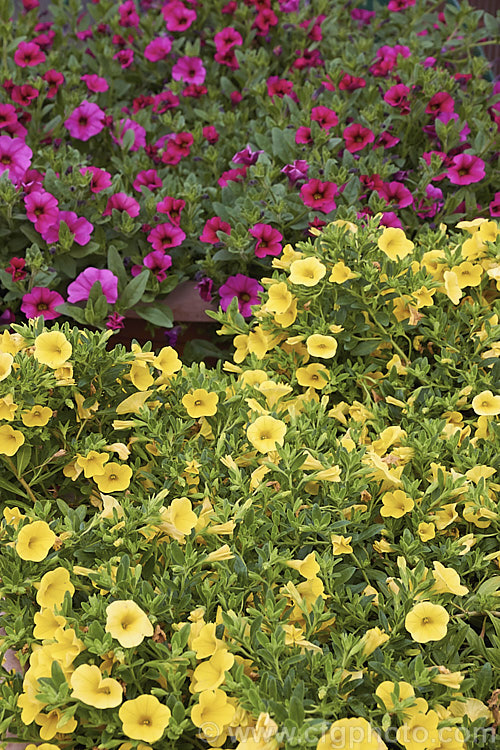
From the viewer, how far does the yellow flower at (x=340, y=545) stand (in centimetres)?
110

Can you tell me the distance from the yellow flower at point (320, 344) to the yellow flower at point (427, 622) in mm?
570

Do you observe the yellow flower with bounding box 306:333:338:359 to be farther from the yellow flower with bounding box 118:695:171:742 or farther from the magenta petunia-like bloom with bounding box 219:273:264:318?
the yellow flower with bounding box 118:695:171:742

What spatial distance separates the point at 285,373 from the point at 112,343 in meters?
0.66

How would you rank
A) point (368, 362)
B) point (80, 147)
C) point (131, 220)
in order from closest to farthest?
point (368, 362)
point (131, 220)
point (80, 147)

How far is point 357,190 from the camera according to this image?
2047 millimetres

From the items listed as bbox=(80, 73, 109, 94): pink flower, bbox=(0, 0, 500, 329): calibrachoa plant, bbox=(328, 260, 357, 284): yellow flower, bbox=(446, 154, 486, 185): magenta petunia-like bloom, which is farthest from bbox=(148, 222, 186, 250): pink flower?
bbox=(80, 73, 109, 94): pink flower

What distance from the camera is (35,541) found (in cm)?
108

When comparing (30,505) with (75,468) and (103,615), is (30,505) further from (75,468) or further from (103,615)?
(103,615)

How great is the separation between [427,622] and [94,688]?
430 mm

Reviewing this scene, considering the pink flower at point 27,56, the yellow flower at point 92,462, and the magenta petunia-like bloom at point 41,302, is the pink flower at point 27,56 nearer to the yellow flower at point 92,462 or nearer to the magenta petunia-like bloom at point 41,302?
the magenta petunia-like bloom at point 41,302

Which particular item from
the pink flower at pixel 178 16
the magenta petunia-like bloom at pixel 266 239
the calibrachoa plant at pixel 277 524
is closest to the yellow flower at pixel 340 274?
the calibrachoa plant at pixel 277 524

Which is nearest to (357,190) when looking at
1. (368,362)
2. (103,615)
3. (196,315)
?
(196,315)

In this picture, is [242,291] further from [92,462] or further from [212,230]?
[92,462]

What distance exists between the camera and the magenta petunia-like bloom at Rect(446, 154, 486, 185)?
2.13 meters
